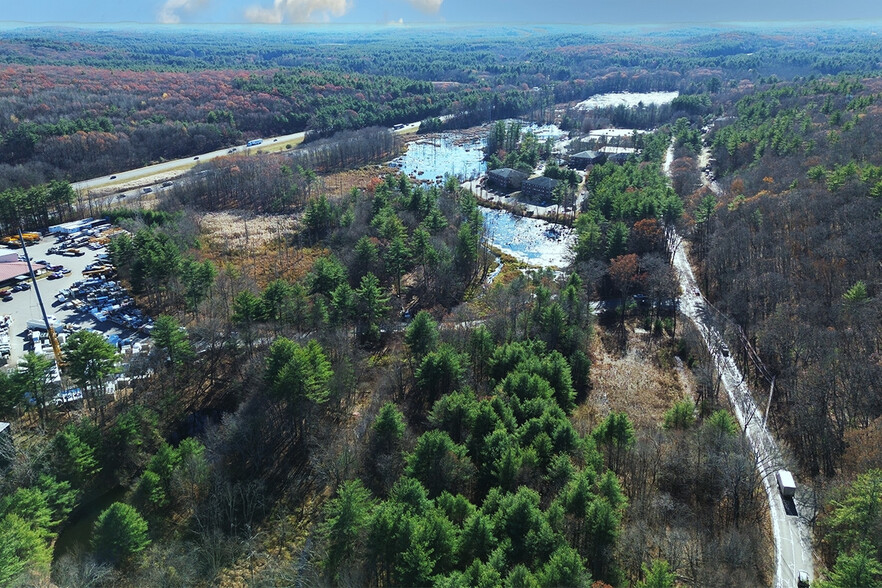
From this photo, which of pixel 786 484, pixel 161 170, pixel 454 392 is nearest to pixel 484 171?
pixel 161 170

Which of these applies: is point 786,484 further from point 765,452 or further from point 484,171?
point 484,171

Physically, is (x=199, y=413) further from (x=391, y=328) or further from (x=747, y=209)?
(x=747, y=209)

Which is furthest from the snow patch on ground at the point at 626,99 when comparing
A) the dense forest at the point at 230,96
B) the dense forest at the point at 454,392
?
the dense forest at the point at 454,392

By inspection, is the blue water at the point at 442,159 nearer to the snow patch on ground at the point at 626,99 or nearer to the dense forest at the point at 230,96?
the dense forest at the point at 230,96

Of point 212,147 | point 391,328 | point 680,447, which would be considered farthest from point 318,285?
point 212,147

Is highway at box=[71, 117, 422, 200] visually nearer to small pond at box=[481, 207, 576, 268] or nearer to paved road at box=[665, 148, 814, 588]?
small pond at box=[481, 207, 576, 268]

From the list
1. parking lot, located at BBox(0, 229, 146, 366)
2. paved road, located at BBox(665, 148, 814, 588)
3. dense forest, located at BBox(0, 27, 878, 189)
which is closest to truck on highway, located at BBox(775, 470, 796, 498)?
paved road, located at BBox(665, 148, 814, 588)
